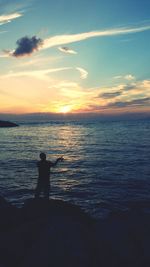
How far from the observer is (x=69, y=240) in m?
8.92

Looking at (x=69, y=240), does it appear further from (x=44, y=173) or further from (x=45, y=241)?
(x=44, y=173)

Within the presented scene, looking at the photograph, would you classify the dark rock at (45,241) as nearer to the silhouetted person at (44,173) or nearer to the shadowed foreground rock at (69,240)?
the shadowed foreground rock at (69,240)

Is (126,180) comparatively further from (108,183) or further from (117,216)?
(117,216)

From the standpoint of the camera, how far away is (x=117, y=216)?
11.2 m

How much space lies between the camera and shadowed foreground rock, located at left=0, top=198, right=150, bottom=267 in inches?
331

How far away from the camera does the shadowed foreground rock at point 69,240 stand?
8414mm

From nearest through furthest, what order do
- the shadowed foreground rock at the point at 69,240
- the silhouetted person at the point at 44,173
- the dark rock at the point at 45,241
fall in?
the dark rock at the point at 45,241, the shadowed foreground rock at the point at 69,240, the silhouetted person at the point at 44,173

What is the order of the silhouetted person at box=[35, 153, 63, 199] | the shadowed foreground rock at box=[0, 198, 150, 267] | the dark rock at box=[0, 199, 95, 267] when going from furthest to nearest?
the silhouetted person at box=[35, 153, 63, 199] → the shadowed foreground rock at box=[0, 198, 150, 267] → the dark rock at box=[0, 199, 95, 267]

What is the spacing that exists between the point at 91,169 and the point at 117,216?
60.3ft

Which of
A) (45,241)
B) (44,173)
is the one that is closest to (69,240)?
(45,241)

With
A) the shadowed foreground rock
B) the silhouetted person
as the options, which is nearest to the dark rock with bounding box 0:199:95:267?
the shadowed foreground rock

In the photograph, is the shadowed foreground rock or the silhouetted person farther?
the silhouetted person

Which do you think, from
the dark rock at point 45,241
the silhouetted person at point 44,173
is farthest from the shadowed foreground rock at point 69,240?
the silhouetted person at point 44,173

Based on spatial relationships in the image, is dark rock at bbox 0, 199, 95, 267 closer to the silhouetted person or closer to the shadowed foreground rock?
the shadowed foreground rock
